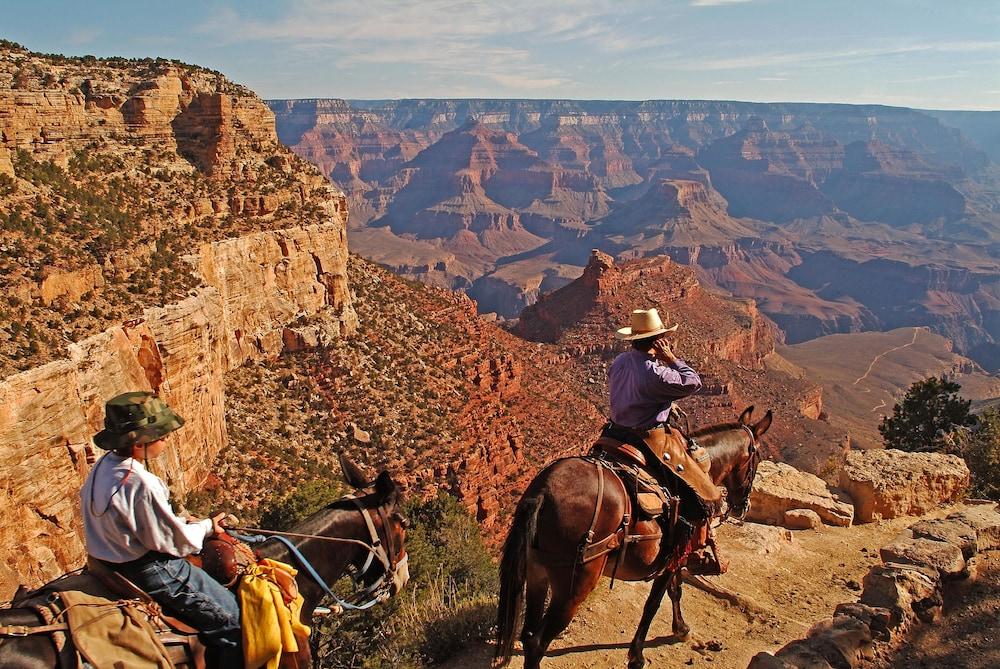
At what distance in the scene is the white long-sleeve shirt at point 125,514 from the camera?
5184mm

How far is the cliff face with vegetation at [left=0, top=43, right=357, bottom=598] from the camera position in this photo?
1366cm

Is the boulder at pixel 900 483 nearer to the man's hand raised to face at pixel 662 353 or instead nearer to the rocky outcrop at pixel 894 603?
the rocky outcrop at pixel 894 603

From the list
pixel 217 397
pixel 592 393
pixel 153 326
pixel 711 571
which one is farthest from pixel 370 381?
pixel 592 393

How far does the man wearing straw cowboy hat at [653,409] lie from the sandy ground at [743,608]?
199cm

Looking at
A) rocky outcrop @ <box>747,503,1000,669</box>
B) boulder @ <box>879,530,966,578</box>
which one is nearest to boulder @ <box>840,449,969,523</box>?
rocky outcrop @ <box>747,503,1000,669</box>

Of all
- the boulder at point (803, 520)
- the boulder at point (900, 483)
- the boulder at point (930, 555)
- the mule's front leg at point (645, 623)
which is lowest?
the boulder at point (803, 520)

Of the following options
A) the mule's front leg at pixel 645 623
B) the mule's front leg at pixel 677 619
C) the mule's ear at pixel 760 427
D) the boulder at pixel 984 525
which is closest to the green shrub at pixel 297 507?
the mule's front leg at pixel 677 619

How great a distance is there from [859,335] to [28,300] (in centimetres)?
14660

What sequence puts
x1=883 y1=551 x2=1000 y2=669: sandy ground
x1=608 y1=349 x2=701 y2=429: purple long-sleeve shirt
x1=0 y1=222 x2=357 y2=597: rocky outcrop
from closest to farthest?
x1=883 y1=551 x2=1000 y2=669: sandy ground < x1=608 y1=349 x2=701 y2=429: purple long-sleeve shirt < x1=0 y1=222 x2=357 y2=597: rocky outcrop

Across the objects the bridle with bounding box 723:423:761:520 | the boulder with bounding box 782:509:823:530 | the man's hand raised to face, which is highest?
the man's hand raised to face

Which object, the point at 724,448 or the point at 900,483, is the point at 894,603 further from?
the point at 900,483

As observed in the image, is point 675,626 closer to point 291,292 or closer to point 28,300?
point 28,300

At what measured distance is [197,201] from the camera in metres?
25.3

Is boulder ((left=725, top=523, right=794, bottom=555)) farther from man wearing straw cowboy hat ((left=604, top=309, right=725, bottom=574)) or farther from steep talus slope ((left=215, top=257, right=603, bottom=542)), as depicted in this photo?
steep talus slope ((left=215, top=257, right=603, bottom=542))
